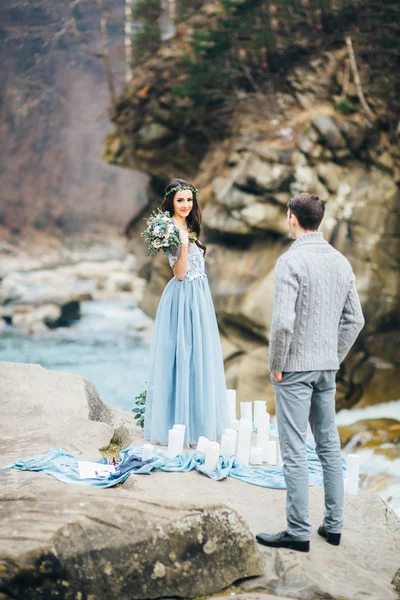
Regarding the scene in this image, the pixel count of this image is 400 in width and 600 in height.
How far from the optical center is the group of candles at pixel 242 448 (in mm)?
3797

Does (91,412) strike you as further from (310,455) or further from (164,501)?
(164,501)

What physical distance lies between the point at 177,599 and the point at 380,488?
4.30 metres

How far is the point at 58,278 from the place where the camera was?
73.9ft

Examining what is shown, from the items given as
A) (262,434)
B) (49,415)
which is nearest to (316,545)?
(262,434)

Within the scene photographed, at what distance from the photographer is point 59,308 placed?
17.7m

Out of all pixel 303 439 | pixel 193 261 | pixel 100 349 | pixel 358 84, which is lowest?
pixel 100 349

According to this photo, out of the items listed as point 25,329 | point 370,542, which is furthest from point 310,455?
point 25,329

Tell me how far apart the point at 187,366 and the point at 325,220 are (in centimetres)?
557

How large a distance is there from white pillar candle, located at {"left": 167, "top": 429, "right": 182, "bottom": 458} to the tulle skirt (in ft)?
1.02

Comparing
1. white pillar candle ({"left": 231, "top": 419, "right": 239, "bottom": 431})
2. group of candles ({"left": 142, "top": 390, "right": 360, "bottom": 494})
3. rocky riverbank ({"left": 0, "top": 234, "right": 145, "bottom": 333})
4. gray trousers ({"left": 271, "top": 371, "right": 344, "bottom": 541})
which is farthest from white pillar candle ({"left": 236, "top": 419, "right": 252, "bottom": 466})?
rocky riverbank ({"left": 0, "top": 234, "right": 145, "bottom": 333})

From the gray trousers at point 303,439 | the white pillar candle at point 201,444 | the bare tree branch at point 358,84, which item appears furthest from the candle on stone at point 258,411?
the bare tree branch at point 358,84

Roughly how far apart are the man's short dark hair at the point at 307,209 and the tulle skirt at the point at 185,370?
1588 mm

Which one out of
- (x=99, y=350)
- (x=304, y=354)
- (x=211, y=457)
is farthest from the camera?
(x=99, y=350)

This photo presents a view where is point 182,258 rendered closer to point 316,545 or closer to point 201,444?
point 201,444
